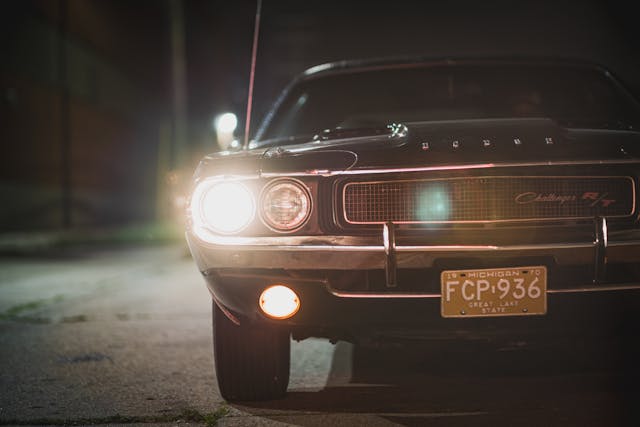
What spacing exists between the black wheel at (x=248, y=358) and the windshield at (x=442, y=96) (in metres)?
1.41

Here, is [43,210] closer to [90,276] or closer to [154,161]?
[154,161]

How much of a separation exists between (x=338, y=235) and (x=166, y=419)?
1015 millimetres

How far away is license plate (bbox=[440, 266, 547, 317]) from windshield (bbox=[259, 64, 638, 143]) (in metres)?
1.63

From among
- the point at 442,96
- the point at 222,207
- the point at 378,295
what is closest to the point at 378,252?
the point at 378,295

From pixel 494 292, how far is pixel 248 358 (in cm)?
107

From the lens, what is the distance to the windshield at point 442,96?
4.33 metres

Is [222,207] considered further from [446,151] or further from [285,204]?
[446,151]

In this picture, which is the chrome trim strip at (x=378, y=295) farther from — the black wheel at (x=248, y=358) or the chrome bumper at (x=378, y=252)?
the black wheel at (x=248, y=358)

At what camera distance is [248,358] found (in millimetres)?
3172

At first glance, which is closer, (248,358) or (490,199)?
(490,199)

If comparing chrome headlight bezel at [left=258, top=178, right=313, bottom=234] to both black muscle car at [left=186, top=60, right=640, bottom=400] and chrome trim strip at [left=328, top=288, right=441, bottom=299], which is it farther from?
chrome trim strip at [left=328, top=288, right=441, bottom=299]

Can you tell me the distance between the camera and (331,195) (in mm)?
2875

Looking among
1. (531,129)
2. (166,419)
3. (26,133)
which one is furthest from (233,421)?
(26,133)

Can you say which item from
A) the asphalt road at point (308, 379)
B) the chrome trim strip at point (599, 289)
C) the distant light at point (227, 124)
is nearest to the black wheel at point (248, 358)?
the asphalt road at point (308, 379)
